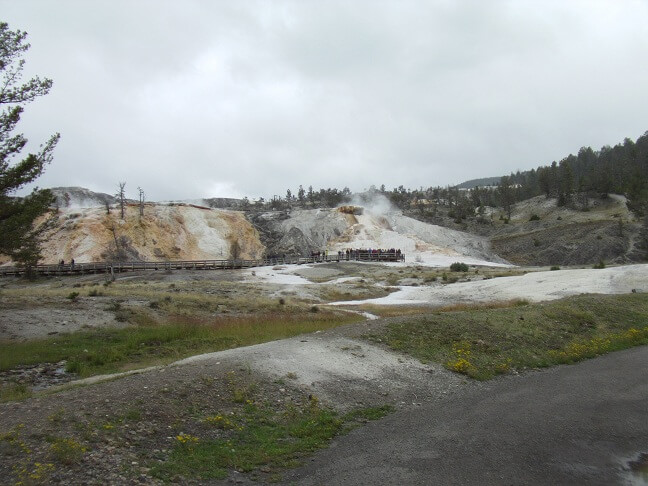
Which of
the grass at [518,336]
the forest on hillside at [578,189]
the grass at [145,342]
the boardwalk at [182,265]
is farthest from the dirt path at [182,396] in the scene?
the forest on hillside at [578,189]

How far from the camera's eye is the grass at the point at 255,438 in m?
8.02

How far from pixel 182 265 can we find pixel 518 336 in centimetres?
5907

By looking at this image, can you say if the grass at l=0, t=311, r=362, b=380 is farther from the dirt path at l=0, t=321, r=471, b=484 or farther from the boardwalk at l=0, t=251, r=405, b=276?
the boardwalk at l=0, t=251, r=405, b=276

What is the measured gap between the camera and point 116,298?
3111 cm

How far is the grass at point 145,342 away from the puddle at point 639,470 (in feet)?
45.1

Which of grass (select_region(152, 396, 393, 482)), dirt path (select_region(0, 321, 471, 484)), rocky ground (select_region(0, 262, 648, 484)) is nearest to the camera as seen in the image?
rocky ground (select_region(0, 262, 648, 484))

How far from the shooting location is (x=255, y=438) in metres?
9.36

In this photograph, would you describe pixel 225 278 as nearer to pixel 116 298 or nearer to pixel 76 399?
pixel 116 298

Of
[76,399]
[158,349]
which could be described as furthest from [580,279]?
[76,399]

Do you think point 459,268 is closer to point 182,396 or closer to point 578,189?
point 182,396

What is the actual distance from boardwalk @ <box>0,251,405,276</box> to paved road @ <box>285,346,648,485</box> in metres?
53.6

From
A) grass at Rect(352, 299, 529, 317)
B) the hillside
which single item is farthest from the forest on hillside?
grass at Rect(352, 299, 529, 317)

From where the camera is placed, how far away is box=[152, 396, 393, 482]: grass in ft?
26.3

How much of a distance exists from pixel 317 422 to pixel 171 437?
3115 millimetres
